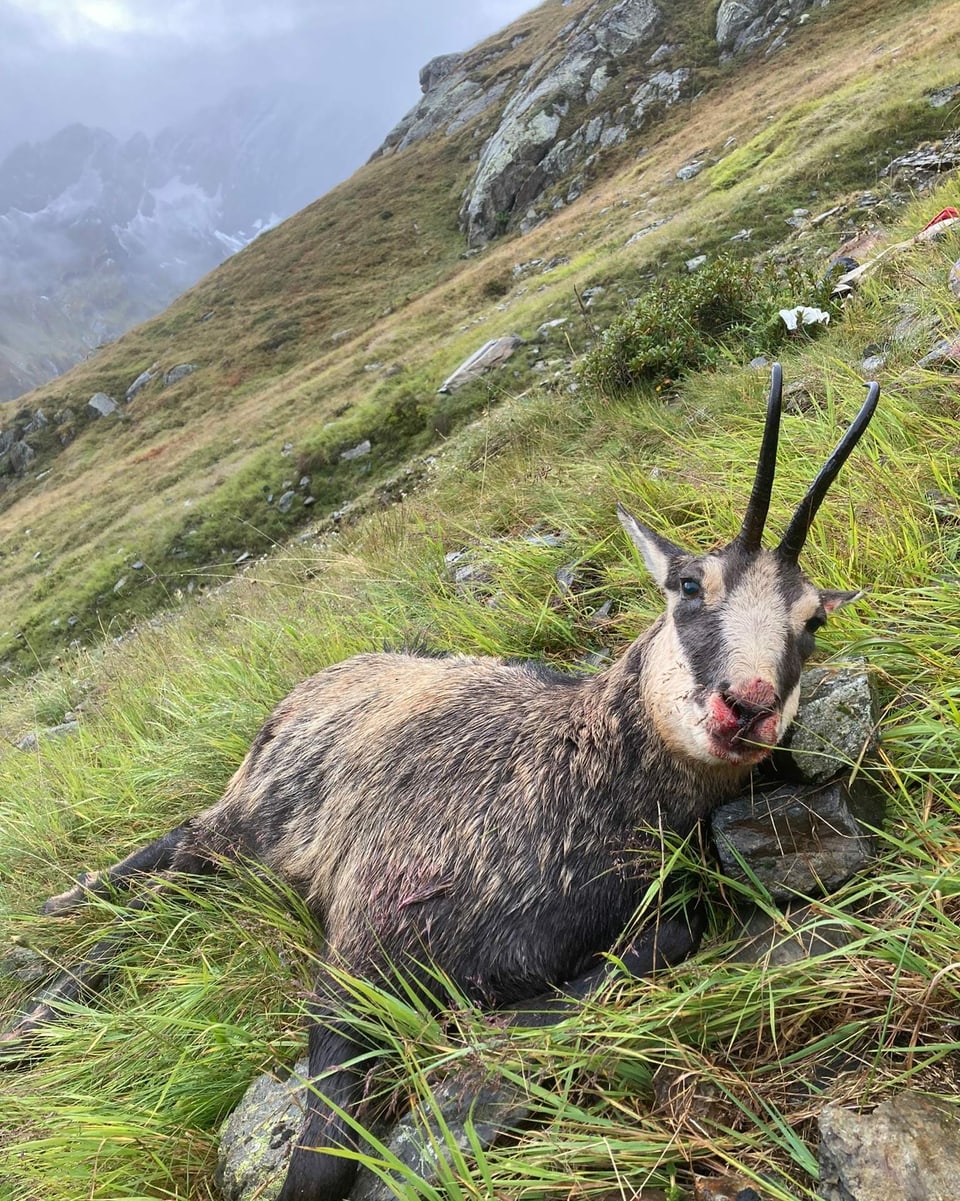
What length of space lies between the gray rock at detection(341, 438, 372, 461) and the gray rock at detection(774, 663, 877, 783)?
789 inches

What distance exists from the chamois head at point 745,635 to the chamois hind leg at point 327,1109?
1.61 meters

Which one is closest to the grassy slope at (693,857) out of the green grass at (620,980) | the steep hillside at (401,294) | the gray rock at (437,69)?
the green grass at (620,980)

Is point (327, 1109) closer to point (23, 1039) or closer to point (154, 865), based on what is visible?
point (23, 1039)

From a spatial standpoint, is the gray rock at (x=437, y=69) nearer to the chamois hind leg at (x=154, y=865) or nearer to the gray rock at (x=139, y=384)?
the gray rock at (x=139, y=384)

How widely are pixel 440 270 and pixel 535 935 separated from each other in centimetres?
4878

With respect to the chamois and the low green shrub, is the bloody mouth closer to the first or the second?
the chamois

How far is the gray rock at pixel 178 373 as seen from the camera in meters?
48.3

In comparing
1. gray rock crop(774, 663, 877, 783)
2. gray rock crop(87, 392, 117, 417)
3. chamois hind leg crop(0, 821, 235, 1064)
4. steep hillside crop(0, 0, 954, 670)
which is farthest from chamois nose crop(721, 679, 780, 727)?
gray rock crop(87, 392, 117, 417)

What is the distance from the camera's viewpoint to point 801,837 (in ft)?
8.09

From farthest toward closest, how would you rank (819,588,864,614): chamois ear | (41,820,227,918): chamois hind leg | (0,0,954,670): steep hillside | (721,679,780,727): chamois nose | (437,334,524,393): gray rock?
(437,334,524,393): gray rock < (0,0,954,670): steep hillside < (41,820,227,918): chamois hind leg < (819,588,864,614): chamois ear < (721,679,780,727): chamois nose

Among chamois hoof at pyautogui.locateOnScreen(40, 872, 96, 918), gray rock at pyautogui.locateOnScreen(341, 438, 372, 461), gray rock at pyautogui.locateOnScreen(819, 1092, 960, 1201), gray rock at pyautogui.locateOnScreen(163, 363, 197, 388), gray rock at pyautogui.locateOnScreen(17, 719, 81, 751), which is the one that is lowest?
gray rock at pyautogui.locateOnScreen(819, 1092, 960, 1201)

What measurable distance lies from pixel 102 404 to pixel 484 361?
41.4m

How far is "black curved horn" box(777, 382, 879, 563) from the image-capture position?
7.98ft

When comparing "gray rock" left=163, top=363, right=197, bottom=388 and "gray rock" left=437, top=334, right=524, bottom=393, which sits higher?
"gray rock" left=163, top=363, right=197, bottom=388
